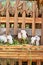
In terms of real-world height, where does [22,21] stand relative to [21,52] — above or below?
above

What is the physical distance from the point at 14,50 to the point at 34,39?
12.0 inches

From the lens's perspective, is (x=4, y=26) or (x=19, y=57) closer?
(x=19, y=57)

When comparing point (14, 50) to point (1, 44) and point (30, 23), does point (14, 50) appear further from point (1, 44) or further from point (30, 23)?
point (30, 23)

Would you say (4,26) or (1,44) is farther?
(4,26)

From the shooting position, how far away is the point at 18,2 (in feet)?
10.9

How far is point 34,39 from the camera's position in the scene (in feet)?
10.7

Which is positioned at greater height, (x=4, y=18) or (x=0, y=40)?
(x=4, y=18)

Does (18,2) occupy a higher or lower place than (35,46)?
higher

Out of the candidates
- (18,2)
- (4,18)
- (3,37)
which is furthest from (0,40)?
(18,2)

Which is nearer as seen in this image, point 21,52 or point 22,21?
point 21,52

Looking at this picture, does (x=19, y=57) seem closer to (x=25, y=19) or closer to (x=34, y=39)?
(x=34, y=39)

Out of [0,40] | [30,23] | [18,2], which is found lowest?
[0,40]

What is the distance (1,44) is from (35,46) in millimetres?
444

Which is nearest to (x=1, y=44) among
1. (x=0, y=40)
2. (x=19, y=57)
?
(x=0, y=40)
